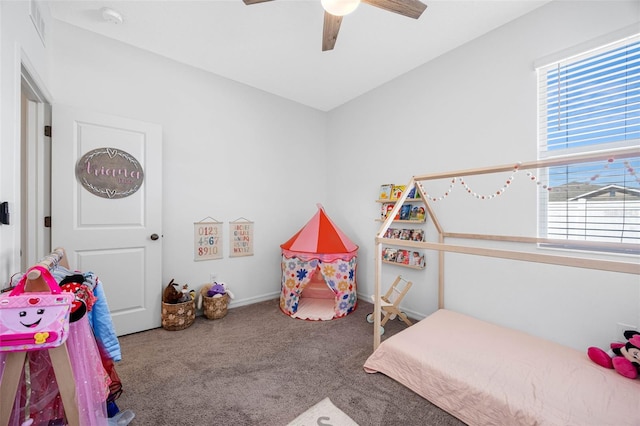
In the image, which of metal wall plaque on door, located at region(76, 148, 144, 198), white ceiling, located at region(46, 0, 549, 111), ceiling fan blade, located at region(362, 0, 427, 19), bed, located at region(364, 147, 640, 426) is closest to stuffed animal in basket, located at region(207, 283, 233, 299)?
metal wall plaque on door, located at region(76, 148, 144, 198)

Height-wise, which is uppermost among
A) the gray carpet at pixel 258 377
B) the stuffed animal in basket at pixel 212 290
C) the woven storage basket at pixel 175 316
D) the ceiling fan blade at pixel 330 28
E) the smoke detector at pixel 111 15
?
the smoke detector at pixel 111 15

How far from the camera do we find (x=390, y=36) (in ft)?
7.56

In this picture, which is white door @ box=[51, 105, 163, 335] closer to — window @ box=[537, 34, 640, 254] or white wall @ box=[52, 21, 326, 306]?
white wall @ box=[52, 21, 326, 306]

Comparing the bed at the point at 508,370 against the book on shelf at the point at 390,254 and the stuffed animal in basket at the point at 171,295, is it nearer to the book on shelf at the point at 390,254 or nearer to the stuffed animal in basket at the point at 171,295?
the book on shelf at the point at 390,254

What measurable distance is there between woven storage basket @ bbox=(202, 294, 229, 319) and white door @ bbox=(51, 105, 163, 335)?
0.42 m

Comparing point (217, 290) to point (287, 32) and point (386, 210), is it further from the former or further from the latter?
point (287, 32)

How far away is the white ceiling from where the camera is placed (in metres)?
2.02

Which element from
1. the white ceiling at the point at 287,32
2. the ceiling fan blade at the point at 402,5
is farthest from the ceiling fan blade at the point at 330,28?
the white ceiling at the point at 287,32

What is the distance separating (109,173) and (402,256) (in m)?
2.93

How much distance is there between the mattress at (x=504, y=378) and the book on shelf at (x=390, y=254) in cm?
93

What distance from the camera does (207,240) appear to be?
2949mm

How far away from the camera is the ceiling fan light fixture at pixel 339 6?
4.84 ft

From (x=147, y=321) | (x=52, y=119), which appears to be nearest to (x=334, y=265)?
(x=147, y=321)

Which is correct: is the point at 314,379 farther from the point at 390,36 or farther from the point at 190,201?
the point at 390,36
